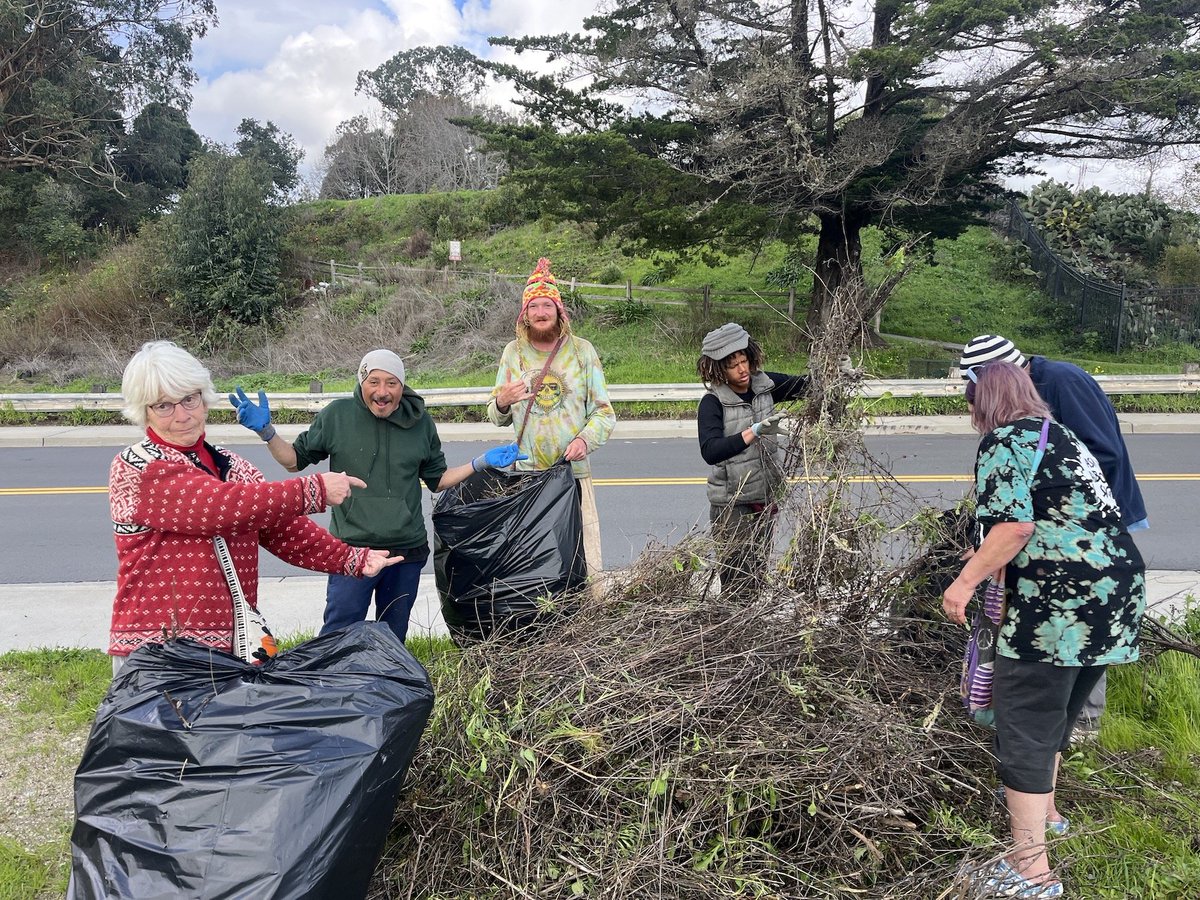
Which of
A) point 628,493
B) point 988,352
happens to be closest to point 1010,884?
point 988,352

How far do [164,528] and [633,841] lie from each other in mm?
1476

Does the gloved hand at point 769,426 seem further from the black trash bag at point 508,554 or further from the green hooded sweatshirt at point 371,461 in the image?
the green hooded sweatshirt at point 371,461

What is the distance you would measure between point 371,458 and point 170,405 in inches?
37.5

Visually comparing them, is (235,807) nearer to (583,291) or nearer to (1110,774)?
(1110,774)

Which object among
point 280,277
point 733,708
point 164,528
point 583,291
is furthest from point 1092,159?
point 280,277

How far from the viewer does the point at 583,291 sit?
19.6 metres

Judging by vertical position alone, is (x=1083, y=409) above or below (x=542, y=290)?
below

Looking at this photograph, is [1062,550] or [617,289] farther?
[617,289]

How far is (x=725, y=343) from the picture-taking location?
3561 millimetres

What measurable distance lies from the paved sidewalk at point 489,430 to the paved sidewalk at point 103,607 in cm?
538

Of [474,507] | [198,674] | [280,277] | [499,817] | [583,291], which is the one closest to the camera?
[198,674]

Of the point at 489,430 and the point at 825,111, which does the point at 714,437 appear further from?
the point at 825,111

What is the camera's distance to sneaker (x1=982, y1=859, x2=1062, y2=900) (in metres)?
2.08

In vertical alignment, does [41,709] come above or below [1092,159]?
below
